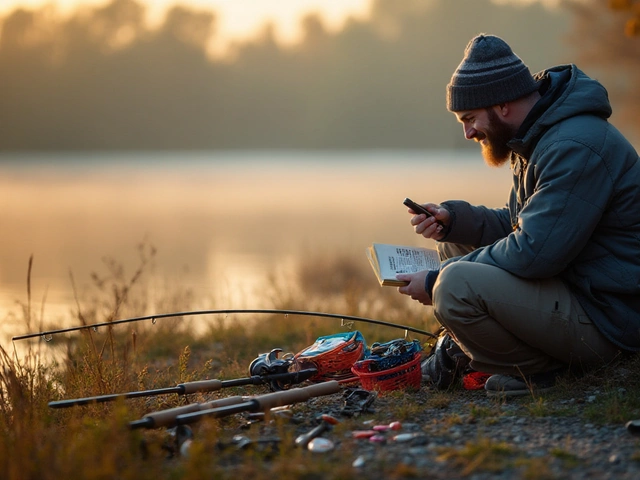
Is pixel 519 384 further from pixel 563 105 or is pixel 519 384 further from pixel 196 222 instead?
pixel 196 222

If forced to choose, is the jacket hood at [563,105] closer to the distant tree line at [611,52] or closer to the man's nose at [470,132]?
the man's nose at [470,132]

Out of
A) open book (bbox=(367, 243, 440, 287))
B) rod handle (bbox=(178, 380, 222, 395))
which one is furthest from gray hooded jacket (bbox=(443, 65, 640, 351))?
rod handle (bbox=(178, 380, 222, 395))

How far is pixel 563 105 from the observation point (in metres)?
3.80

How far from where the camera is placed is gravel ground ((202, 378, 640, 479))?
9.82ft

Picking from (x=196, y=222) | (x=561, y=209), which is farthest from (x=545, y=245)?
(x=196, y=222)

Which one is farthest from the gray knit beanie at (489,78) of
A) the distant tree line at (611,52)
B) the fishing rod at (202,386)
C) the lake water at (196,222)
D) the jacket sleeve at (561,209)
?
the distant tree line at (611,52)

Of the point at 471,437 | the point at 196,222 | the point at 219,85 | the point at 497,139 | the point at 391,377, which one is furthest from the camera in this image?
the point at 219,85

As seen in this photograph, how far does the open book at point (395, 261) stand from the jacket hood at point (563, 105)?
810mm

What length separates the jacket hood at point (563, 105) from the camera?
3.79m

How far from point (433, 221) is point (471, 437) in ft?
4.72

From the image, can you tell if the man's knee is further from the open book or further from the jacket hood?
the jacket hood

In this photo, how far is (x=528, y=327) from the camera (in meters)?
3.79

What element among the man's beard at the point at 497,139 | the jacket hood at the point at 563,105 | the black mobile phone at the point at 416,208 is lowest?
the black mobile phone at the point at 416,208

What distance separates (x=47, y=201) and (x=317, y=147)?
2133 inches
